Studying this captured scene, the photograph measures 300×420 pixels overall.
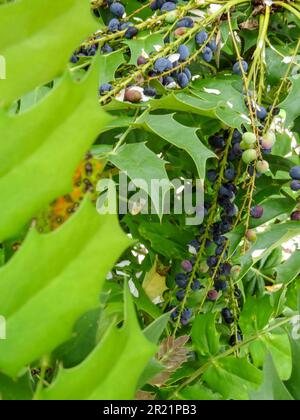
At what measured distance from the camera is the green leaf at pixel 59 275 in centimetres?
27

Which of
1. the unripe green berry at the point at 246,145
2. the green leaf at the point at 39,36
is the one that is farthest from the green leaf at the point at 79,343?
the unripe green berry at the point at 246,145

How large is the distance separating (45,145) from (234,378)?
43 centimetres

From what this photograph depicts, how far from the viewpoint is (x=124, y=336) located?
29 cm

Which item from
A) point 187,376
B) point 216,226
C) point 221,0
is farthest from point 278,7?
point 187,376

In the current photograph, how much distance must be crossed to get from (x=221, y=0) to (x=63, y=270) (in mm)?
566

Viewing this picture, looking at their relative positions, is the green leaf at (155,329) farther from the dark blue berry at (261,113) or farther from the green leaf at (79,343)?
the dark blue berry at (261,113)

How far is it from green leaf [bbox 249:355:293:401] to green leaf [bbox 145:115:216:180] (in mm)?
364

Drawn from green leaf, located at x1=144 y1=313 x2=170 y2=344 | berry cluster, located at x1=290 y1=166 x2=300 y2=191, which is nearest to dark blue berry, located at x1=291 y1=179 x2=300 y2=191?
berry cluster, located at x1=290 y1=166 x2=300 y2=191

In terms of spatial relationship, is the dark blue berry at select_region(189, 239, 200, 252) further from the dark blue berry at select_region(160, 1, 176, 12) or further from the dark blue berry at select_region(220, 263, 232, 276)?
the dark blue berry at select_region(160, 1, 176, 12)

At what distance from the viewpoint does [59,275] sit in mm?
280

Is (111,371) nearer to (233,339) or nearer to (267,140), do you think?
(267,140)

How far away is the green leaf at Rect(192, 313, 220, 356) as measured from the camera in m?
0.73

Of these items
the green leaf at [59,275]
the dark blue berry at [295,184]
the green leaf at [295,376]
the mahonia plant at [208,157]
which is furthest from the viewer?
the dark blue berry at [295,184]

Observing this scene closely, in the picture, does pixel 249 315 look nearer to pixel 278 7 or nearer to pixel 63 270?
pixel 278 7
